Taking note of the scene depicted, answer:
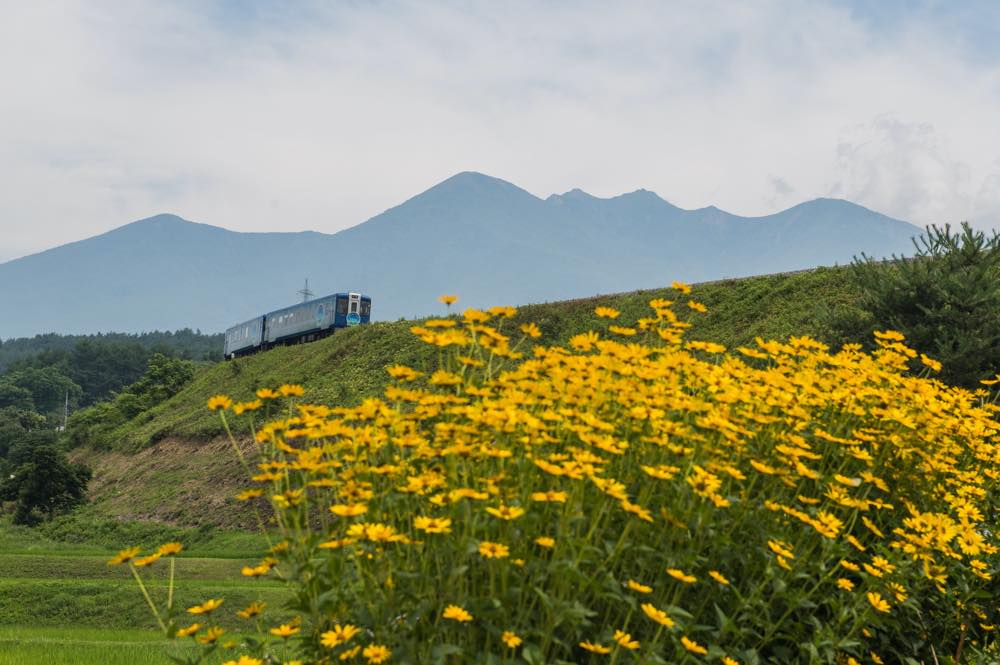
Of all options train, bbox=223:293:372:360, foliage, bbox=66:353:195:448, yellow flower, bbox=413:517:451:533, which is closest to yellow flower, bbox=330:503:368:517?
yellow flower, bbox=413:517:451:533

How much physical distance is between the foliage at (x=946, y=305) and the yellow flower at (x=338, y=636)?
27.7ft

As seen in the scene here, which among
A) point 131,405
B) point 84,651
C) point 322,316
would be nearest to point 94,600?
point 84,651

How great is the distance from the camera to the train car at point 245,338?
47750mm

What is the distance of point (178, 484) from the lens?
25359 millimetres

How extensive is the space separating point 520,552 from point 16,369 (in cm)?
11719

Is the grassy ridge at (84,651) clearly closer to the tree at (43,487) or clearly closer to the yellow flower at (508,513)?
the yellow flower at (508,513)

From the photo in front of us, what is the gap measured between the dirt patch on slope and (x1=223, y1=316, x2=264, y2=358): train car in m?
16.5

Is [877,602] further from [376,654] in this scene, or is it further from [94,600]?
[94,600]

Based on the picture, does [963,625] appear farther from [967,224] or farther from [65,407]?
[65,407]

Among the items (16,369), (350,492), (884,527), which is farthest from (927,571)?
(16,369)

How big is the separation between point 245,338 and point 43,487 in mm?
24163

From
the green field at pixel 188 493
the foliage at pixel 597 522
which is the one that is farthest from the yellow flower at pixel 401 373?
the green field at pixel 188 493

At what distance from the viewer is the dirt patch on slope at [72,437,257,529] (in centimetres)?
2252

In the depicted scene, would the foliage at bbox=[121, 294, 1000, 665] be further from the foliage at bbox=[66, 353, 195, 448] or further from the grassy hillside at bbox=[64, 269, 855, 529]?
the foliage at bbox=[66, 353, 195, 448]
